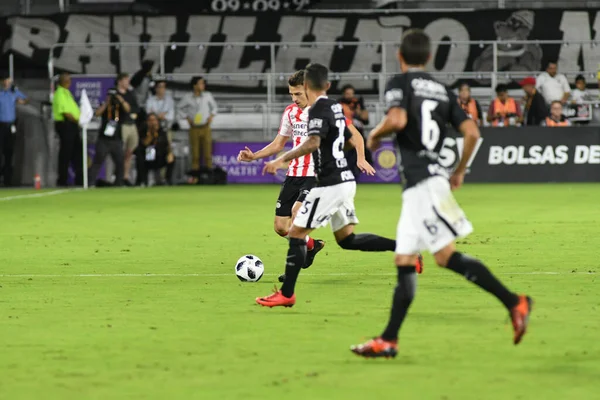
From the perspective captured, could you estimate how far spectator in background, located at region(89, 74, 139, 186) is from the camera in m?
27.3

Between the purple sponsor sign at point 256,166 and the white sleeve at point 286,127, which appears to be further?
the purple sponsor sign at point 256,166

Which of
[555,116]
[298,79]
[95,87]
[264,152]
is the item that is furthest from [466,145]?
[95,87]

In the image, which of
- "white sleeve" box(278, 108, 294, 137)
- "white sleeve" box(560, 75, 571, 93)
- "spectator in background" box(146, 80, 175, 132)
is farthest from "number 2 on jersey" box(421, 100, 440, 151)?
"white sleeve" box(560, 75, 571, 93)

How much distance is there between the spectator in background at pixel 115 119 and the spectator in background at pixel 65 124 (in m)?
0.67

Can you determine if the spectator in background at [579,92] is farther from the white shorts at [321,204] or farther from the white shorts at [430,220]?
the white shorts at [430,220]

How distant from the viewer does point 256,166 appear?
99.7 feet

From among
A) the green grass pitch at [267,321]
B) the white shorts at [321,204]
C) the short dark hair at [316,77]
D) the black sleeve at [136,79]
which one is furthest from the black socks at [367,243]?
the black sleeve at [136,79]

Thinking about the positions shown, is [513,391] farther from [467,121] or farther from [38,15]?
[38,15]

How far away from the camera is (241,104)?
102 ft

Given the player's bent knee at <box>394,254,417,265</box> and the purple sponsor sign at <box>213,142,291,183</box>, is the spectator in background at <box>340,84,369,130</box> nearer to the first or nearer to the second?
the purple sponsor sign at <box>213,142,291,183</box>

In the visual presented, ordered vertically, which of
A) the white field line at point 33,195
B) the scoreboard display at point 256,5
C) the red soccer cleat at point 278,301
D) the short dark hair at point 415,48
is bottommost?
the white field line at point 33,195

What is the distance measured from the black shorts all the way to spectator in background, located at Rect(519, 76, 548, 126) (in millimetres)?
17478

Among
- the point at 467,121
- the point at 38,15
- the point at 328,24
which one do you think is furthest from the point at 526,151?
the point at 467,121

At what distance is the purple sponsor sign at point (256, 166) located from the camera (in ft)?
97.5
